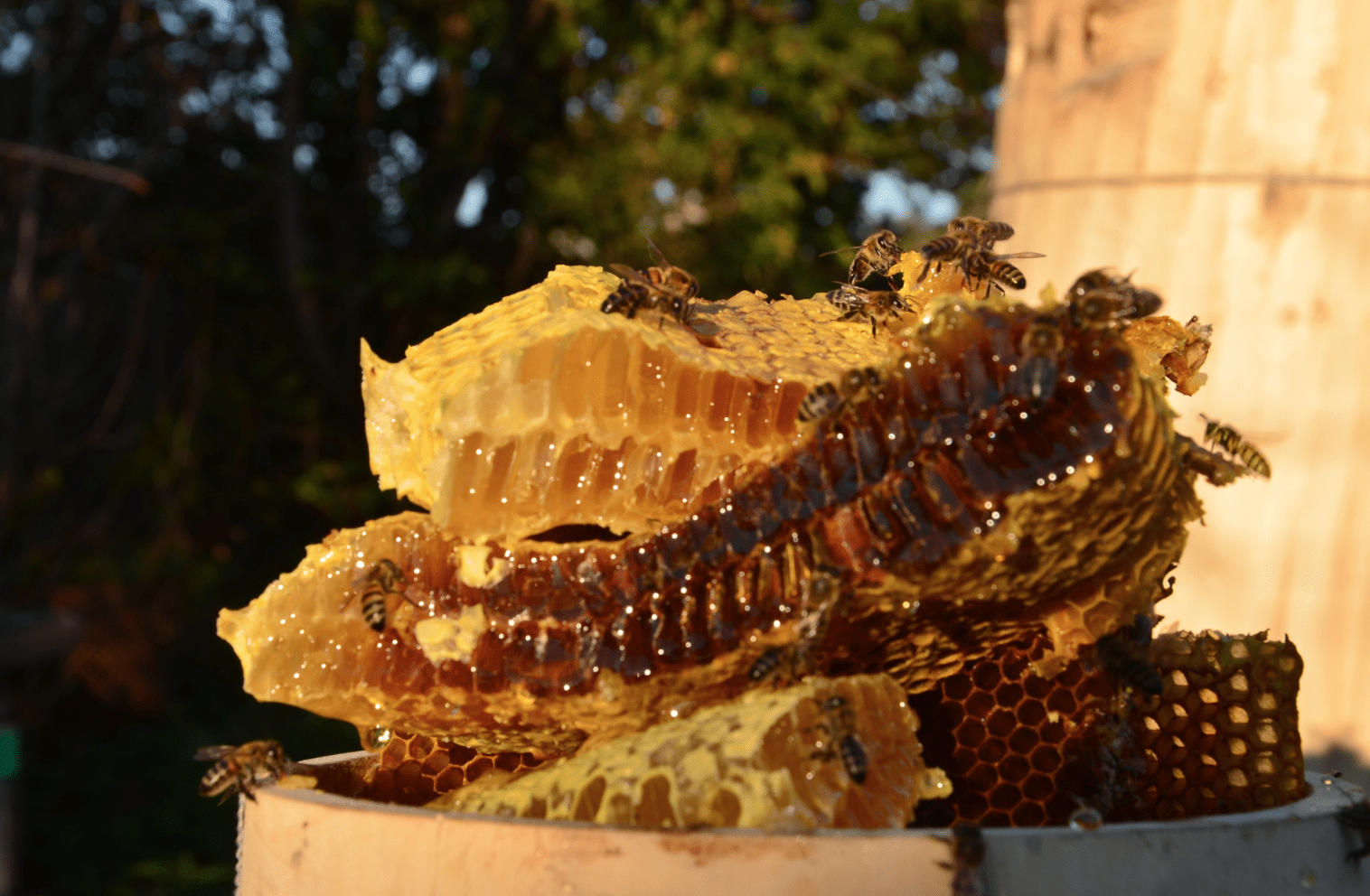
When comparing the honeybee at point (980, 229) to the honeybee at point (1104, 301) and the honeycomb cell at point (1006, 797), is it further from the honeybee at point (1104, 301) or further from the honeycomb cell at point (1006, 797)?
the honeycomb cell at point (1006, 797)

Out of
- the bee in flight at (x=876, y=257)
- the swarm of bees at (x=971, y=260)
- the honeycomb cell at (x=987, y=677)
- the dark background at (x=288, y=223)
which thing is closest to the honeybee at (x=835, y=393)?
the honeycomb cell at (x=987, y=677)

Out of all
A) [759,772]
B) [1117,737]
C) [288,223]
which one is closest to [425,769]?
[759,772]

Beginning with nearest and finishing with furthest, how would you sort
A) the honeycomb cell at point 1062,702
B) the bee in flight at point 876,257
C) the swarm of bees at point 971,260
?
the honeycomb cell at point 1062,702, the swarm of bees at point 971,260, the bee in flight at point 876,257

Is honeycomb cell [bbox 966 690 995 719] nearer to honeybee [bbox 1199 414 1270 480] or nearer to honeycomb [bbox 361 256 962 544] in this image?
honeycomb [bbox 361 256 962 544]

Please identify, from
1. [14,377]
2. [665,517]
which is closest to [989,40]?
[14,377]

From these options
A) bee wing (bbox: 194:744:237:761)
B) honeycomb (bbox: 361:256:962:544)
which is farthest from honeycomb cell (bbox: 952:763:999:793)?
bee wing (bbox: 194:744:237:761)

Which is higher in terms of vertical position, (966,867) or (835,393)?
(835,393)

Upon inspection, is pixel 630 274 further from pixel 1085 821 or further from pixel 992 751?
pixel 1085 821

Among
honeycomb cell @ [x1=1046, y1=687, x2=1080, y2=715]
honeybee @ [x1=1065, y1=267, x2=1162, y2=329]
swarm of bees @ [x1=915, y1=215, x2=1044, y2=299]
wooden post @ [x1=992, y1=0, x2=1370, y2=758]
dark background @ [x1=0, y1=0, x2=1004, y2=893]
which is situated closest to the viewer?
honeybee @ [x1=1065, y1=267, x2=1162, y2=329]
